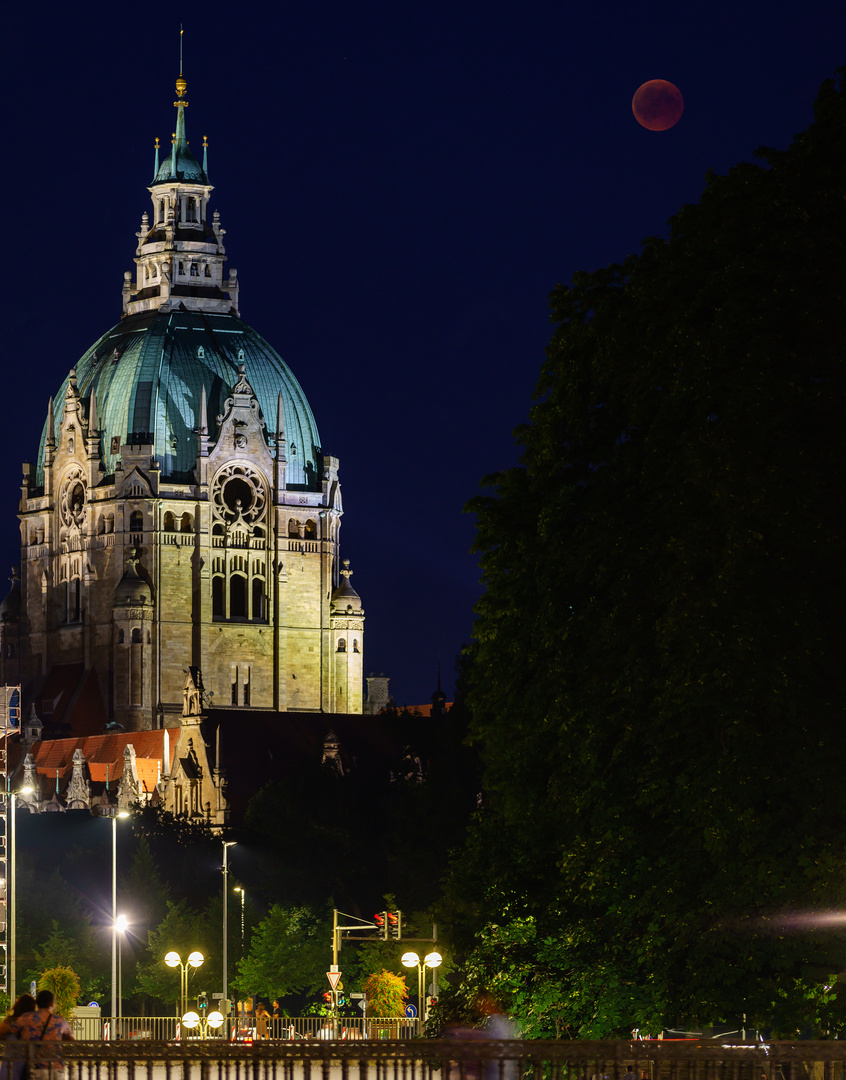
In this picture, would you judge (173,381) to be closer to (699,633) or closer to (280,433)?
(280,433)

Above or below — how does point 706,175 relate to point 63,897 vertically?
above

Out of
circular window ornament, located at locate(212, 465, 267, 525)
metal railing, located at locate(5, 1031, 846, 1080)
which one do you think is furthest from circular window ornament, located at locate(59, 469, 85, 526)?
metal railing, located at locate(5, 1031, 846, 1080)

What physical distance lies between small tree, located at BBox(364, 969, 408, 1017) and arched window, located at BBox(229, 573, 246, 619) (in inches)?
3429

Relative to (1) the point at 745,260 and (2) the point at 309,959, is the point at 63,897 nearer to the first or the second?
(2) the point at 309,959

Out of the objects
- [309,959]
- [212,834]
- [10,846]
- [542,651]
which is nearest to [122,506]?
[212,834]

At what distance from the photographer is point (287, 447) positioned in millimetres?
174375

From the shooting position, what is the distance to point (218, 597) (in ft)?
561

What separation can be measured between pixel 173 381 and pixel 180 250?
11184 millimetres

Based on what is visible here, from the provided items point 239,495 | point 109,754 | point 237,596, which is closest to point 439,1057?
point 109,754

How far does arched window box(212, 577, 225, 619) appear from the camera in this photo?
17062 cm

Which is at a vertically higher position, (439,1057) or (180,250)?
(180,250)

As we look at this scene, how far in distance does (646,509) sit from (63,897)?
260 ft

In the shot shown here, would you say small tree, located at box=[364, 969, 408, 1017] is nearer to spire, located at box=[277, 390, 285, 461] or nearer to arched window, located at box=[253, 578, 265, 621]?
arched window, located at box=[253, 578, 265, 621]

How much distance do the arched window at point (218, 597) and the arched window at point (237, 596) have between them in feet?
1.99
